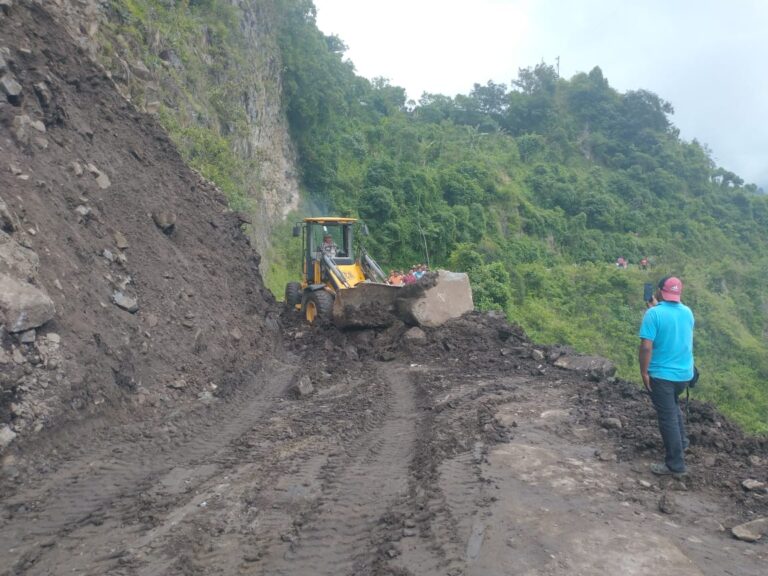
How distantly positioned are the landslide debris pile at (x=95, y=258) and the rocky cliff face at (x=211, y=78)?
172 cm

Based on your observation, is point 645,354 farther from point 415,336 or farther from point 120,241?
point 120,241

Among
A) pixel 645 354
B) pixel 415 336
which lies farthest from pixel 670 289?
pixel 415 336

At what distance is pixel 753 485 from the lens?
4.46 meters

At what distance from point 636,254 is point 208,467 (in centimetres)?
4013

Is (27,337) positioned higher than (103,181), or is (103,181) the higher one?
(103,181)

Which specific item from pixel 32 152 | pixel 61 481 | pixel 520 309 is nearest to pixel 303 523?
pixel 61 481

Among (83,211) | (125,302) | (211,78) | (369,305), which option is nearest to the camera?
(125,302)

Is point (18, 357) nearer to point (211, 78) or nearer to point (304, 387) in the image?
point (304, 387)

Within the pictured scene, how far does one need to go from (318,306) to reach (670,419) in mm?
8742

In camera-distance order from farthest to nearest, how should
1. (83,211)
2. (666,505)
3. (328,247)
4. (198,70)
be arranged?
1. (198,70)
2. (328,247)
3. (83,211)
4. (666,505)

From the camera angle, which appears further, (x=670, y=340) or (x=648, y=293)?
(x=648, y=293)

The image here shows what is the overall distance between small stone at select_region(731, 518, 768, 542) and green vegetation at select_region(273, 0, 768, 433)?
16.9 metres

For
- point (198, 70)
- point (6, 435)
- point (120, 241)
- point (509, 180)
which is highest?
point (198, 70)

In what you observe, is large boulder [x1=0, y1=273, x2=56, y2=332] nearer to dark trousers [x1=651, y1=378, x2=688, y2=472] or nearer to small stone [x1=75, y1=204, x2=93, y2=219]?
small stone [x1=75, y1=204, x2=93, y2=219]
